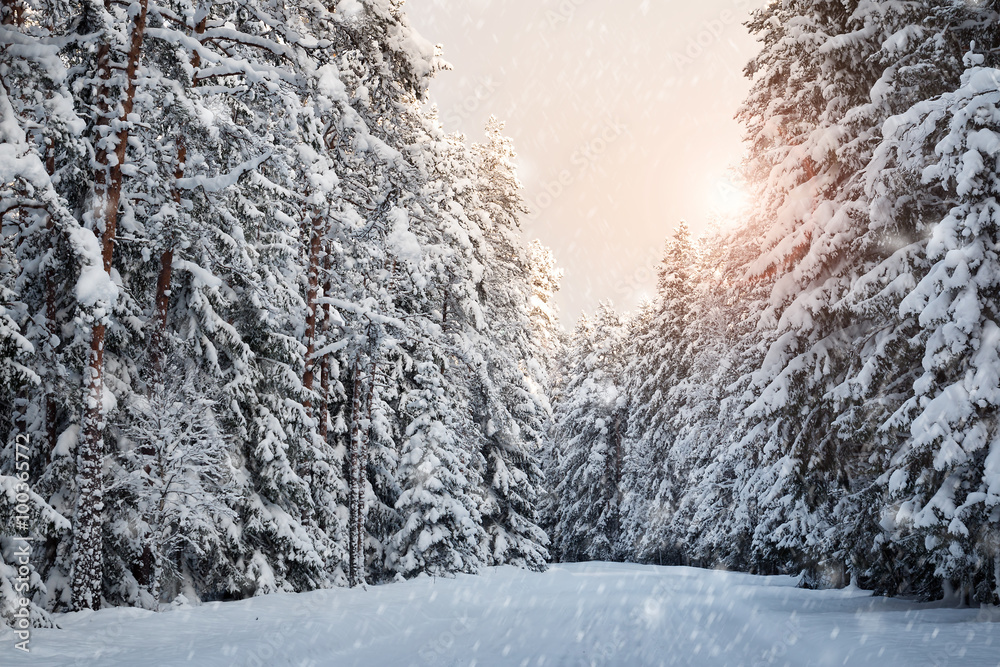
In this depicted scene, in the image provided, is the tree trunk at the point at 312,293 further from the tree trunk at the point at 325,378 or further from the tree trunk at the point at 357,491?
the tree trunk at the point at 357,491

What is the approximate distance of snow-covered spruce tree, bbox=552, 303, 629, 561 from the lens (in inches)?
1810

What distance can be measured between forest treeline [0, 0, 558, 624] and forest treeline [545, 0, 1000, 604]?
8427 millimetres

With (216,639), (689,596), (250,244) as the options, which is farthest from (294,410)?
(689,596)

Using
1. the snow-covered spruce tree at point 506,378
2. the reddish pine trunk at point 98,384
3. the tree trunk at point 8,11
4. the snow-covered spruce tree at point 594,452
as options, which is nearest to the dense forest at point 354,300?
the reddish pine trunk at point 98,384

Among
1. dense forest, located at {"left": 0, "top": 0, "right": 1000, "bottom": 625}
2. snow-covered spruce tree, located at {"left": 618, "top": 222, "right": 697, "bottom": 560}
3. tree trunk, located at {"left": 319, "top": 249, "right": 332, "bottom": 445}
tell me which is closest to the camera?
A: dense forest, located at {"left": 0, "top": 0, "right": 1000, "bottom": 625}

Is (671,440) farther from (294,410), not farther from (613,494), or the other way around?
(294,410)

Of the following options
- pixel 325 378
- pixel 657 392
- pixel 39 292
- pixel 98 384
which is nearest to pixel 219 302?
pixel 39 292

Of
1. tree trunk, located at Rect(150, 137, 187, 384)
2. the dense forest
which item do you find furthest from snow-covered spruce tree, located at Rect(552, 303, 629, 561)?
tree trunk, located at Rect(150, 137, 187, 384)

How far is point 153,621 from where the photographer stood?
10289mm

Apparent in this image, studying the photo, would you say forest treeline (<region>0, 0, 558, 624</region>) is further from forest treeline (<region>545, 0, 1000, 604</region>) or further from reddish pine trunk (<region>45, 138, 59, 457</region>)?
forest treeline (<region>545, 0, 1000, 604</region>)

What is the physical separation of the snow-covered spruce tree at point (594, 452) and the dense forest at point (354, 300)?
20.0m

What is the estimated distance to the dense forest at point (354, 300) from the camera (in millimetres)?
10898

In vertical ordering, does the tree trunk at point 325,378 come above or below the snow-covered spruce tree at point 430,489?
above

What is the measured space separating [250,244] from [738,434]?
1677 centimetres
